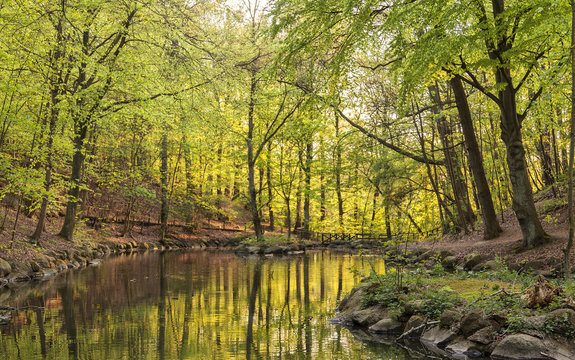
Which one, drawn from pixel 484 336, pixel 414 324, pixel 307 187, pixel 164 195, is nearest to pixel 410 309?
pixel 414 324

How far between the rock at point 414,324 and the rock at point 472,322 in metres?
0.64

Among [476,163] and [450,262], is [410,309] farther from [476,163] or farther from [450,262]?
[476,163]

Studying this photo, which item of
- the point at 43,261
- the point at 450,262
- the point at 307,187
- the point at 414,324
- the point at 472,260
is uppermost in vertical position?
the point at 307,187

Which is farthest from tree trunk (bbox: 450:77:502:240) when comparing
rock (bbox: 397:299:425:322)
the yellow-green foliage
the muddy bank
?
rock (bbox: 397:299:425:322)

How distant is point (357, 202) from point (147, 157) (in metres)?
16.9

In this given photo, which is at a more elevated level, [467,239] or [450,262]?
[467,239]

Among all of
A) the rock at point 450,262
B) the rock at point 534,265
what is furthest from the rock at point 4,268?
the rock at point 534,265

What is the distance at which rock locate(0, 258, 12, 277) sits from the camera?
1064 cm

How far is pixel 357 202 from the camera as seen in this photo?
34688 mm

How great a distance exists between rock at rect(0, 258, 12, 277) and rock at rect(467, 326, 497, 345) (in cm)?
1066

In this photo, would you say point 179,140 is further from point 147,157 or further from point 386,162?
point 386,162

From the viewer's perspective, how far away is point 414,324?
6.24m

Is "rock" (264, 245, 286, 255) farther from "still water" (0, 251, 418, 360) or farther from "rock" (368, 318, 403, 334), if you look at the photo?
"rock" (368, 318, 403, 334)

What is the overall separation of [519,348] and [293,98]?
21210 millimetres
